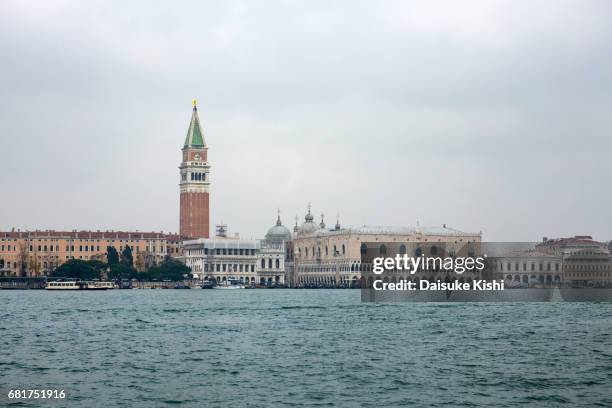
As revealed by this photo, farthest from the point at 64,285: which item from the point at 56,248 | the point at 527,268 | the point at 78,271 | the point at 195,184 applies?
the point at 527,268

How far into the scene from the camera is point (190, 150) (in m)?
171

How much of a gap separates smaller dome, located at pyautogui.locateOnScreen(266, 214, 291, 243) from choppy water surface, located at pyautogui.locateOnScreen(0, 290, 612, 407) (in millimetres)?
117526

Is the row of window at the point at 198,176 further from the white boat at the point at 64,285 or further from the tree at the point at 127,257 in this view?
the white boat at the point at 64,285

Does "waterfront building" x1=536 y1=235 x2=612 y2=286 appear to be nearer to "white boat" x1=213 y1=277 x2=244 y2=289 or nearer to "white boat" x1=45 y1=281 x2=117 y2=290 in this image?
"white boat" x1=213 y1=277 x2=244 y2=289

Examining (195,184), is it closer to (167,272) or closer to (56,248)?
(56,248)

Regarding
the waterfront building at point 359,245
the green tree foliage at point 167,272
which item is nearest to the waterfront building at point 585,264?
the waterfront building at point 359,245

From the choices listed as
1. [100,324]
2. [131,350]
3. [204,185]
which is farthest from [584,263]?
[131,350]

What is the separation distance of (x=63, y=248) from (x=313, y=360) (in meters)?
123

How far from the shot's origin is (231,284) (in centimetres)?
15212

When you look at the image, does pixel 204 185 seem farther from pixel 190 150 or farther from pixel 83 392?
pixel 83 392

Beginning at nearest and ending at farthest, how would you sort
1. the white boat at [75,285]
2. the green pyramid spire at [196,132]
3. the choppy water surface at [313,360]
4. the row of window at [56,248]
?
the choppy water surface at [313,360] < the white boat at [75,285] < the row of window at [56,248] < the green pyramid spire at [196,132]

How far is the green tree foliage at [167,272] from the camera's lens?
461ft

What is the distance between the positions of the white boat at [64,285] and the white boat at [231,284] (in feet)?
76.3

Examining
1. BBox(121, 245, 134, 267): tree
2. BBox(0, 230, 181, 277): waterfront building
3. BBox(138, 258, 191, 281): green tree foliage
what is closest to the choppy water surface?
BBox(138, 258, 191, 281): green tree foliage
